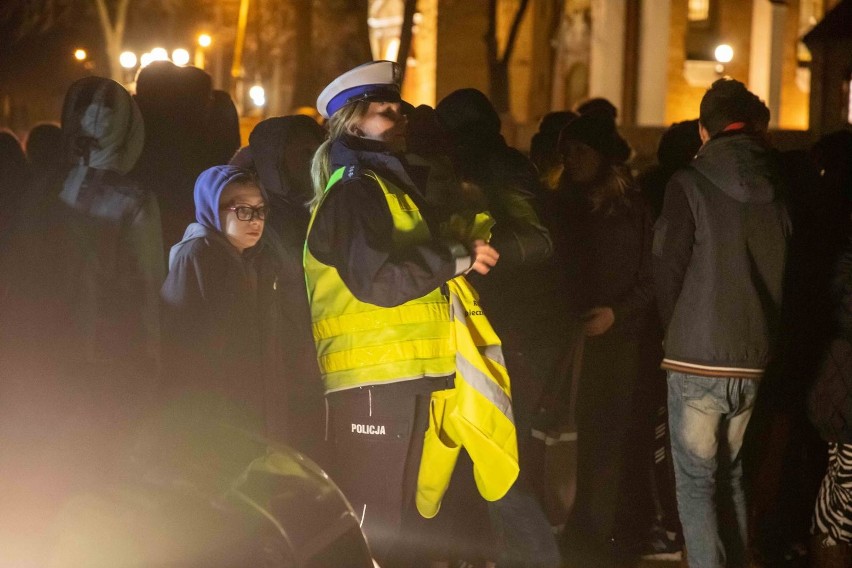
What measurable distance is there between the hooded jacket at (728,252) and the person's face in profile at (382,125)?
1410 millimetres

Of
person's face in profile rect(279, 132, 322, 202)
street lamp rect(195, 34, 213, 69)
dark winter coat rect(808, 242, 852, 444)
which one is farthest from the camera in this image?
street lamp rect(195, 34, 213, 69)

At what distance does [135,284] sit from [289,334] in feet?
2.09

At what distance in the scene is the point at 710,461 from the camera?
5355 mm

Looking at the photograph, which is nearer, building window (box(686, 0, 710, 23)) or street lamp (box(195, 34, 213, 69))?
street lamp (box(195, 34, 213, 69))

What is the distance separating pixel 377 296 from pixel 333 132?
731 millimetres

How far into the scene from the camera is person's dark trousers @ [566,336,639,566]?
6219 mm

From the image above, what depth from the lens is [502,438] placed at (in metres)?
4.62

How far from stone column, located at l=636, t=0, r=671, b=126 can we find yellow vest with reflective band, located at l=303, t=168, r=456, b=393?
29.4 metres

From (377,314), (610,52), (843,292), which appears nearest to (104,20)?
(610,52)

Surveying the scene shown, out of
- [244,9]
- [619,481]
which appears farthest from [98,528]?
[244,9]

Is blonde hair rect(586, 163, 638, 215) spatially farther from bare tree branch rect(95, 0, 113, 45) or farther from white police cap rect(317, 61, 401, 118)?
bare tree branch rect(95, 0, 113, 45)

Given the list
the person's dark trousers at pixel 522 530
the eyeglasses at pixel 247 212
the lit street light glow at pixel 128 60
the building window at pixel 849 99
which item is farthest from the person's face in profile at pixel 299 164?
the lit street light glow at pixel 128 60

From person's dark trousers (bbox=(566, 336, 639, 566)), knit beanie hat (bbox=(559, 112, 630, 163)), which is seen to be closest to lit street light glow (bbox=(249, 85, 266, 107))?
knit beanie hat (bbox=(559, 112, 630, 163))

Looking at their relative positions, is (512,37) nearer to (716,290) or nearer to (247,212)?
(716,290)
